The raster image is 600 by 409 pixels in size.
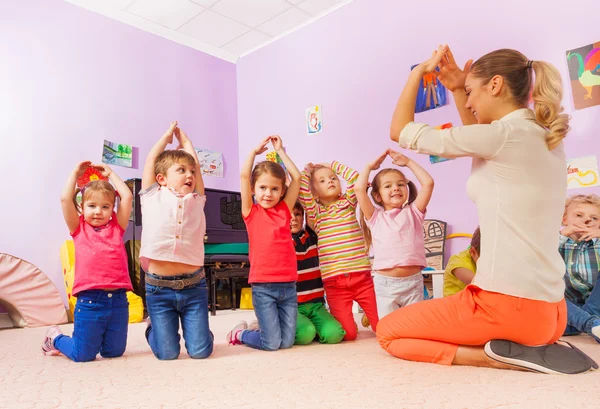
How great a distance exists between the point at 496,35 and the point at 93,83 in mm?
3208

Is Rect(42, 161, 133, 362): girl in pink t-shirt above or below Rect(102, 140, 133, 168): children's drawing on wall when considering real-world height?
below

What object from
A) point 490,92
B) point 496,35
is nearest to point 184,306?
point 490,92

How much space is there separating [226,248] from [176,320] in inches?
86.5

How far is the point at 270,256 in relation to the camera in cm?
203

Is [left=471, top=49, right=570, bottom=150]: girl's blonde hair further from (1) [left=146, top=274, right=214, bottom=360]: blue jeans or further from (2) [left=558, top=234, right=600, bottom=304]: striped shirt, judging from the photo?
(1) [left=146, top=274, right=214, bottom=360]: blue jeans

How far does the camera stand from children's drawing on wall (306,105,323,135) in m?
4.37

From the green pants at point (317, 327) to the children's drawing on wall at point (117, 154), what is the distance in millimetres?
2557

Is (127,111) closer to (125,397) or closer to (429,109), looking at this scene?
(429,109)

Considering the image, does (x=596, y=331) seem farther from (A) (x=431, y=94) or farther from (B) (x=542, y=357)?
(A) (x=431, y=94)

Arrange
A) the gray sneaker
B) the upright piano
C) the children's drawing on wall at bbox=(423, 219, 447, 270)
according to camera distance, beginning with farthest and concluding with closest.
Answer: the upright piano, the children's drawing on wall at bbox=(423, 219, 447, 270), the gray sneaker

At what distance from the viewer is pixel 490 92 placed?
146 cm

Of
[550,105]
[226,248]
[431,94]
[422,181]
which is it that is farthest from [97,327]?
[431,94]

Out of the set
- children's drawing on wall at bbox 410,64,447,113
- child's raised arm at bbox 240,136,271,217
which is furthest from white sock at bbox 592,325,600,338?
children's drawing on wall at bbox 410,64,447,113

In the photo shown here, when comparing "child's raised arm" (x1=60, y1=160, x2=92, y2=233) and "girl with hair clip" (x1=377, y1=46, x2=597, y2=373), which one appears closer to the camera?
"girl with hair clip" (x1=377, y1=46, x2=597, y2=373)
